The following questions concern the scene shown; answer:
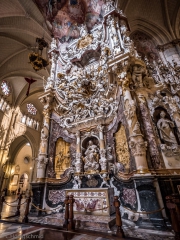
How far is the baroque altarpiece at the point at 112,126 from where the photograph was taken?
14.2 feet

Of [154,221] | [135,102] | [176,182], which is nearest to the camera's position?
[154,221]

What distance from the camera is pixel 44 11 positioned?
1103cm

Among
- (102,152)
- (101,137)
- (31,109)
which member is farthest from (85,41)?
(31,109)

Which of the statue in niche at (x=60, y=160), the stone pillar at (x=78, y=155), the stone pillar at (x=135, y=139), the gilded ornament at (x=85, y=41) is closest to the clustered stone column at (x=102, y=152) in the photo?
the stone pillar at (x=78, y=155)

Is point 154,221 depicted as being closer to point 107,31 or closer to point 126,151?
point 126,151

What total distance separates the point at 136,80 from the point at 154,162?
11.6ft

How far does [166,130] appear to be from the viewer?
4.75 meters

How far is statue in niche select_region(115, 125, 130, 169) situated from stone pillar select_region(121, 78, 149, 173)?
3.41ft

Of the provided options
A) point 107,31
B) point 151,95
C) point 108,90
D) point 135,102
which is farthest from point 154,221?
point 107,31

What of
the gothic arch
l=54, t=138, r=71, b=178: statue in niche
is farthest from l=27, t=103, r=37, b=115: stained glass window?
the gothic arch

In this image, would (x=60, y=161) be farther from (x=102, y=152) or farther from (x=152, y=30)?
(x=152, y=30)

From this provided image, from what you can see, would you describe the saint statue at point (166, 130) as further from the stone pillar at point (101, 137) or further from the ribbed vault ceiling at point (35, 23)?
the ribbed vault ceiling at point (35, 23)

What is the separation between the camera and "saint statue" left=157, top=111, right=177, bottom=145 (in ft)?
15.0

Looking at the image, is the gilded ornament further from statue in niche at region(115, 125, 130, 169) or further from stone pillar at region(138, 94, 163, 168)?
statue in niche at region(115, 125, 130, 169)
